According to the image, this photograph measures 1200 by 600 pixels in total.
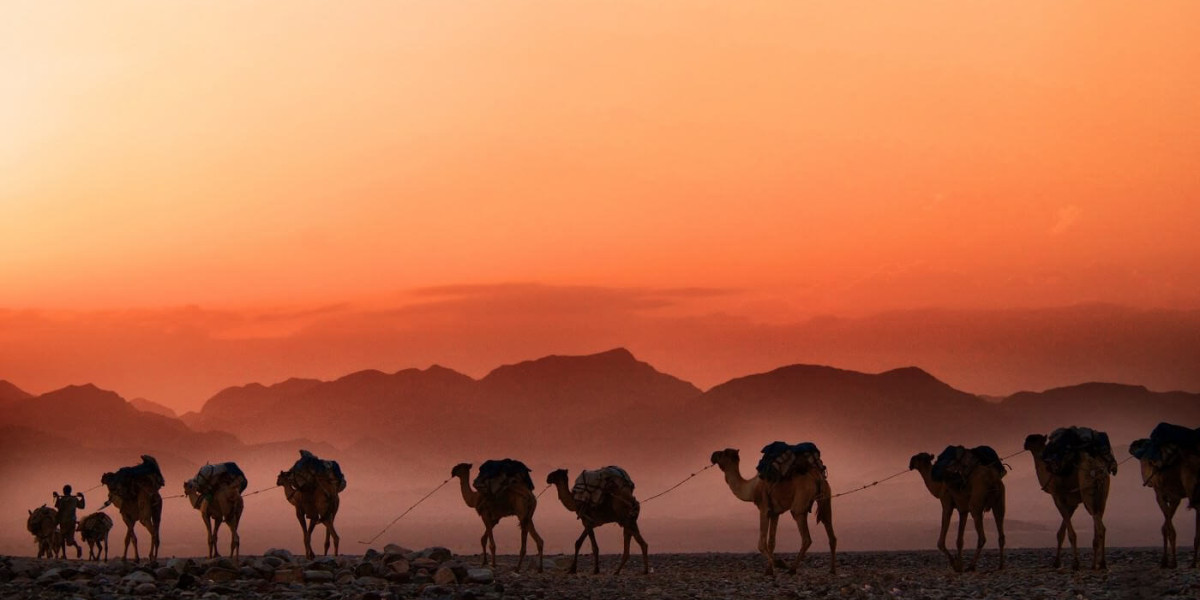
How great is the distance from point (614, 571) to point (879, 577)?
7735 mm

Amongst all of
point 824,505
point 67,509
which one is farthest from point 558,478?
point 67,509

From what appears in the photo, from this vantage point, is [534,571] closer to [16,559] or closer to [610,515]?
[610,515]

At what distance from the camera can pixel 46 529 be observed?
1902 inches

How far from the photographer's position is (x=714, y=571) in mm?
37844

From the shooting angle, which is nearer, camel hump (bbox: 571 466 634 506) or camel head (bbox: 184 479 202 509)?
camel hump (bbox: 571 466 634 506)

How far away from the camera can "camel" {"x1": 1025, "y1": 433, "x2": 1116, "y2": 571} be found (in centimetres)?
3438

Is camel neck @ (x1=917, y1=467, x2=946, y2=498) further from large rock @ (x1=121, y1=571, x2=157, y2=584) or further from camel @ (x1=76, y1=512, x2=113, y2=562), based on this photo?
camel @ (x1=76, y1=512, x2=113, y2=562)

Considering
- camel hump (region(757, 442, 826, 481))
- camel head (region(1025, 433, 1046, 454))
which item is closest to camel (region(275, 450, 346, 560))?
camel hump (region(757, 442, 826, 481))

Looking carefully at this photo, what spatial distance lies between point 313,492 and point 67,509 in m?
10.7

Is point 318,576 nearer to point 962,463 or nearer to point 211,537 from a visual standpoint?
point 211,537

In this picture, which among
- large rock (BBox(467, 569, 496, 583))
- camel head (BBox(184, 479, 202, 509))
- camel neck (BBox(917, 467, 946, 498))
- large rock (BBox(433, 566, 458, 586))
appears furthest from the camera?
camel head (BBox(184, 479, 202, 509))

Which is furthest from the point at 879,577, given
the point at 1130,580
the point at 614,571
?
the point at 614,571

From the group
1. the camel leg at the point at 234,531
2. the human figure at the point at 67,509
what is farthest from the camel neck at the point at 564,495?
the human figure at the point at 67,509

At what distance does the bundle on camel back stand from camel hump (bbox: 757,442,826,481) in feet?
26.0
